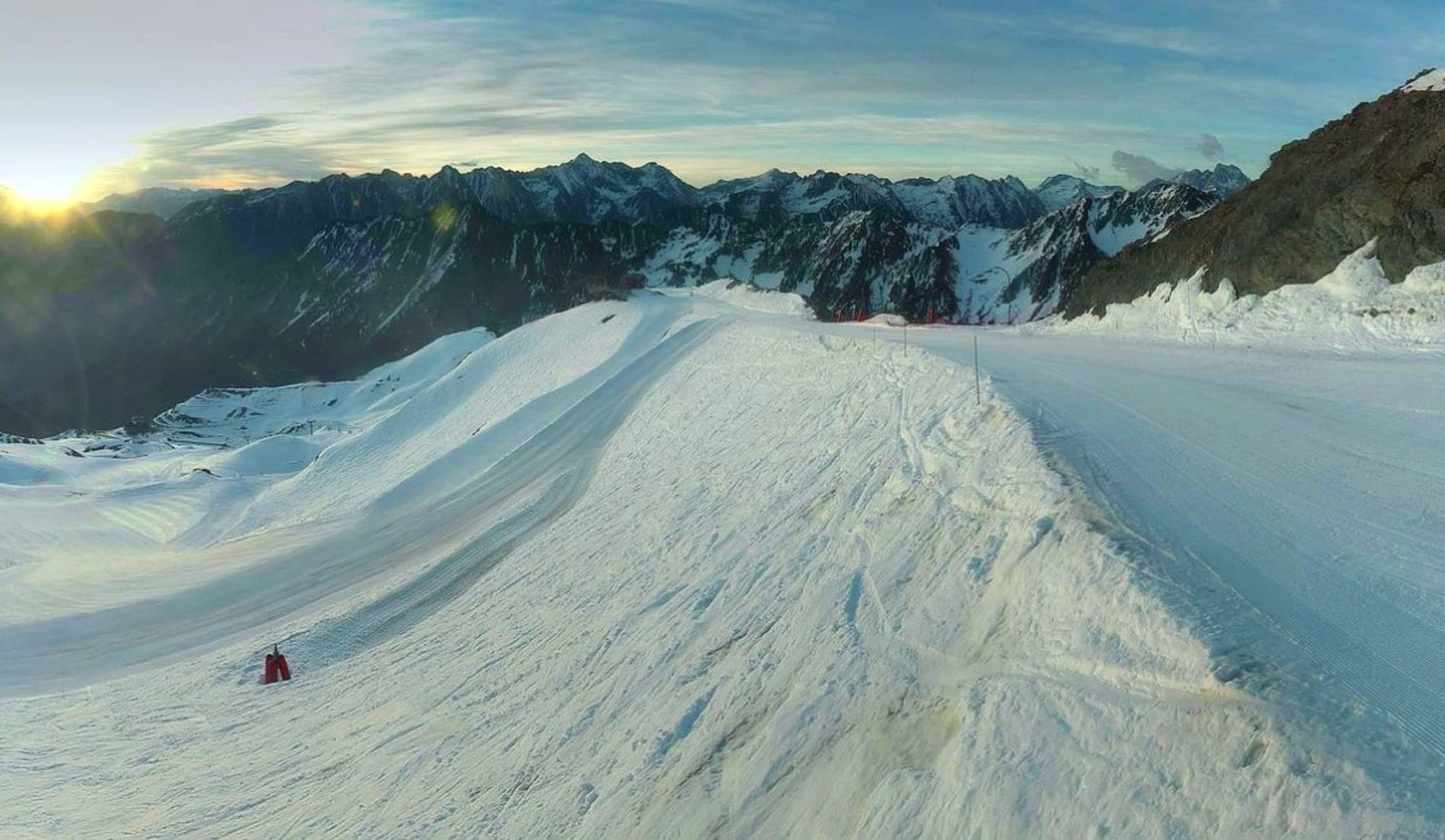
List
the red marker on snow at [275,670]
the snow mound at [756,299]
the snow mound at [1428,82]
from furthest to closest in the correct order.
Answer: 1. the snow mound at [756,299]
2. the snow mound at [1428,82]
3. the red marker on snow at [275,670]

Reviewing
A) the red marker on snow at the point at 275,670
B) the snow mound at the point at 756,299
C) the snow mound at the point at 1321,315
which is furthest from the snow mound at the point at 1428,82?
the red marker on snow at the point at 275,670

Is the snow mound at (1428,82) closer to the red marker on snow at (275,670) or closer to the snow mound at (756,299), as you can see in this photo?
the snow mound at (756,299)

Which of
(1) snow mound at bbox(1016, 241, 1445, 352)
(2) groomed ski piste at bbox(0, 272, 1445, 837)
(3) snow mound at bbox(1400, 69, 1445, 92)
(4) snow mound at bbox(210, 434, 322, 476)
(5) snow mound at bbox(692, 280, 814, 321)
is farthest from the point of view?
(4) snow mound at bbox(210, 434, 322, 476)

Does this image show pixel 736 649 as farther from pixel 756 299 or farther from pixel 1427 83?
pixel 756 299

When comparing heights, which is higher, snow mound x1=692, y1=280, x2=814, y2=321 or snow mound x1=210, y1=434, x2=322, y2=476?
snow mound x1=692, y1=280, x2=814, y2=321

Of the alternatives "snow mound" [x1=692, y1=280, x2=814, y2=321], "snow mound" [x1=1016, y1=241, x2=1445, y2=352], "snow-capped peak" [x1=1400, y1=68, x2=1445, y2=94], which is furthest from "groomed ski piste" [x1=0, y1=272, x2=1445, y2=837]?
"snow mound" [x1=692, y1=280, x2=814, y2=321]

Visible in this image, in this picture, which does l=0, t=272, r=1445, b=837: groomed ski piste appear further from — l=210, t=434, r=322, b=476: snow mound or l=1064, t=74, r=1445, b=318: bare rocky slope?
l=210, t=434, r=322, b=476: snow mound
